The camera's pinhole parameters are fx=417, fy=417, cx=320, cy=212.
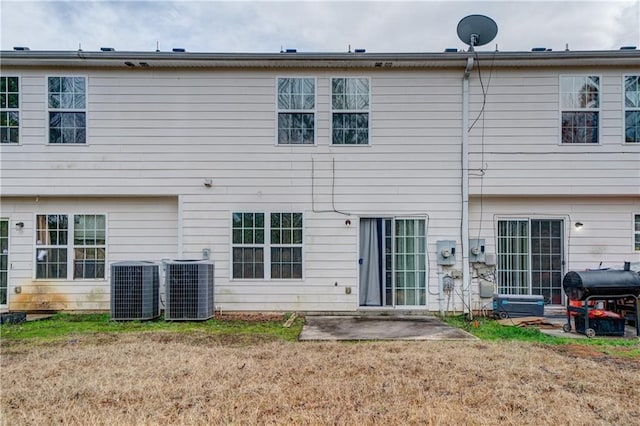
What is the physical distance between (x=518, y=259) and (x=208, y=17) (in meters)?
10.4

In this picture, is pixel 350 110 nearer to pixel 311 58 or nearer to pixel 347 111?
pixel 347 111

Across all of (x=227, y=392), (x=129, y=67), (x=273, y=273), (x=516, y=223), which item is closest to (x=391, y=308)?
(x=273, y=273)

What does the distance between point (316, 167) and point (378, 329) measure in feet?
10.8

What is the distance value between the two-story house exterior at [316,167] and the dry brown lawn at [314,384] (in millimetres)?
2431

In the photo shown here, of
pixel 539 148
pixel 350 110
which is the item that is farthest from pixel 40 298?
pixel 539 148

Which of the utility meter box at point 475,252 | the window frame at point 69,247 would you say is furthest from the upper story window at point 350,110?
the window frame at point 69,247

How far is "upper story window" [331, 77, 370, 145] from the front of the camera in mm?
8250

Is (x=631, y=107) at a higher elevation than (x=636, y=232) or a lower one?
higher

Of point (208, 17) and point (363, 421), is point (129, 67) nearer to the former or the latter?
point (208, 17)

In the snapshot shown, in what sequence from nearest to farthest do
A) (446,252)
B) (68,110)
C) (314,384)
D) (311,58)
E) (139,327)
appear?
(314,384)
(139,327)
(311,58)
(446,252)
(68,110)

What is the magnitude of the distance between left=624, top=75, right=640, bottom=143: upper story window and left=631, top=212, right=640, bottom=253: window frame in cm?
149

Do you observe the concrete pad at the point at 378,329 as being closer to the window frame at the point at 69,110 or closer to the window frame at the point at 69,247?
the window frame at the point at 69,247

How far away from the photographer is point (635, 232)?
327 inches

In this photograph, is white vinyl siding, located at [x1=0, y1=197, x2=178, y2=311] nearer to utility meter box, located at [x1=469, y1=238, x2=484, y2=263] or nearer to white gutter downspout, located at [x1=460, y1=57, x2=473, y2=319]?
white gutter downspout, located at [x1=460, y1=57, x2=473, y2=319]
